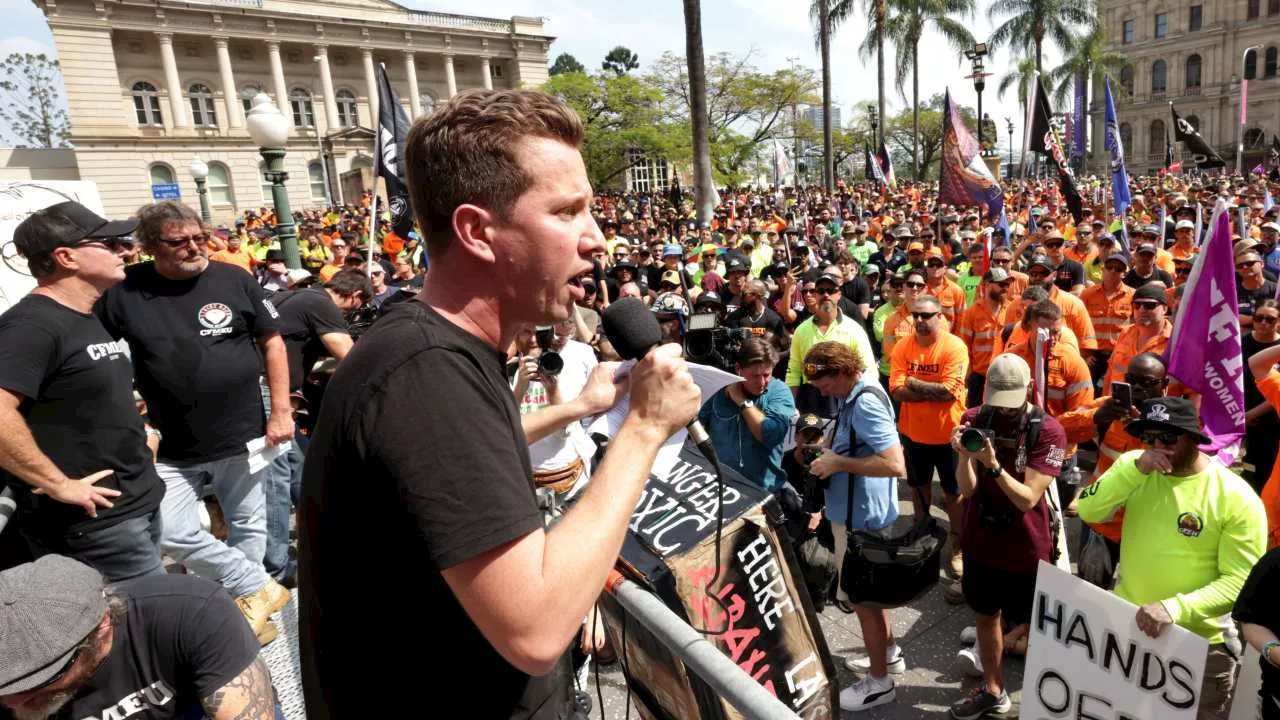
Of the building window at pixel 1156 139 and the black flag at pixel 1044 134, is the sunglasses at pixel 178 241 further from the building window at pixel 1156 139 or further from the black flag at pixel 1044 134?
the building window at pixel 1156 139

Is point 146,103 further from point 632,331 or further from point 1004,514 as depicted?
point 632,331

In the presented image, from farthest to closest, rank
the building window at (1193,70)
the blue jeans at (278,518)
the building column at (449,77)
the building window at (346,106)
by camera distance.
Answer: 1. the building window at (1193,70)
2. the building column at (449,77)
3. the building window at (346,106)
4. the blue jeans at (278,518)

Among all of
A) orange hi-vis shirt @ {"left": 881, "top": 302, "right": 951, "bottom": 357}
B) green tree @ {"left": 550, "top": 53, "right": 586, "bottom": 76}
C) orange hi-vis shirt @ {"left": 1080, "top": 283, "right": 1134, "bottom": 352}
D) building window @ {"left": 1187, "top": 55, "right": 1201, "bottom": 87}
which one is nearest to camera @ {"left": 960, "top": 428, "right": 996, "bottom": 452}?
orange hi-vis shirt @ {"left": 881, "top": 302, "right": 951, "bottom": 357}

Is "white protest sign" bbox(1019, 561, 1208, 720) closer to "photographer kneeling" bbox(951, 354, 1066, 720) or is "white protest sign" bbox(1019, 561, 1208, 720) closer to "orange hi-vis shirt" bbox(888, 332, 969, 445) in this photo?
"photographer kneeling" bbox(951, 354, 1066, 720)

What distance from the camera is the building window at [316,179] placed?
45.6 m

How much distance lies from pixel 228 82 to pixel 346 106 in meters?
7.37

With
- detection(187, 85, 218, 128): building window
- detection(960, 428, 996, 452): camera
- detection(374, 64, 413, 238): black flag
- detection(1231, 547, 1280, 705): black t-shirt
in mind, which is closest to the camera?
detection(1231, 547, 1280, 705): black t-shirt

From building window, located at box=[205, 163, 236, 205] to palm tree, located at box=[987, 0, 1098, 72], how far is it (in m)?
40.0

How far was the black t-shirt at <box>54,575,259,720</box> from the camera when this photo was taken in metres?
2.24

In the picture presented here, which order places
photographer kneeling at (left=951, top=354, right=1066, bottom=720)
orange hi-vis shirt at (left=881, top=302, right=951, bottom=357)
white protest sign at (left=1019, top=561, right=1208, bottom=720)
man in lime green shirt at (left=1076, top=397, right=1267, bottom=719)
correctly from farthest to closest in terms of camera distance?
orange hi-vis shirt at (left=881, top=302, right=951, bottom=357) < photographer kneeling at (left=951, top=354, right=1066, bottom=720) < man in lime green shirt at (left=1076, top=397, right=1267, bottom=719) < white protest sign at (left=1019, top=561, right=1208, bottom=720)

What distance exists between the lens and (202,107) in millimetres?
43812

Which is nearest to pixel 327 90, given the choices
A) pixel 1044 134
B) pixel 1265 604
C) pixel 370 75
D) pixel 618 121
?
pixel 370 75

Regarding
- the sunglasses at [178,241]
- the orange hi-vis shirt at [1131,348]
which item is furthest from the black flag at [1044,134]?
the sunglasses at [178,241]

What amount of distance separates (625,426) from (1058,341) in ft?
16.3
